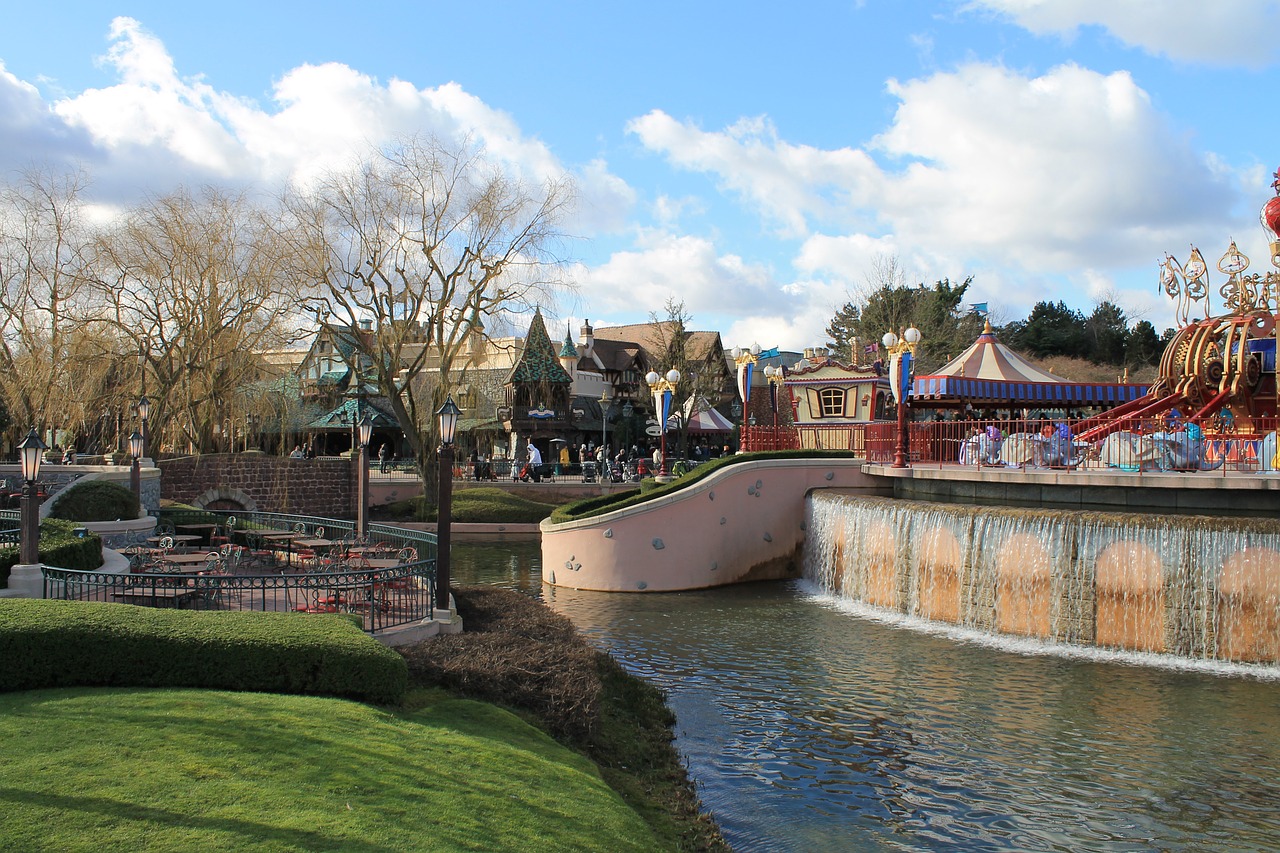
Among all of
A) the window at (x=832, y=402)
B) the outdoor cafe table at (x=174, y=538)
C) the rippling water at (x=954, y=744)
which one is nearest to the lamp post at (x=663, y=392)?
the window at (x=832, y=402)

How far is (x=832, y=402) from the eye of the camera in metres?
31.4

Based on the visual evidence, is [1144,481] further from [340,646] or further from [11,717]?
[11,717]

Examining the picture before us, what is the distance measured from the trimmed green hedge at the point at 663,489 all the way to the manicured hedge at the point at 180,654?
1411 centimetres

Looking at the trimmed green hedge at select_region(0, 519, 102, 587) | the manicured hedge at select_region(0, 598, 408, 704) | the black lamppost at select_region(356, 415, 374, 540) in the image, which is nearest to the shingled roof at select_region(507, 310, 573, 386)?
the black lamppost at select_region(356, 415, 374, 540)

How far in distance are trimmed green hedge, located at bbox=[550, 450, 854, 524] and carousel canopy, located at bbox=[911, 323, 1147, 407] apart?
6889mm

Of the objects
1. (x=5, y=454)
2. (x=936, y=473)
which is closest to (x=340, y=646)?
(x=936, y=473)

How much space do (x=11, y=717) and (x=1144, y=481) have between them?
1537 centimetres

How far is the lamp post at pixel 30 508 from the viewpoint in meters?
11.8

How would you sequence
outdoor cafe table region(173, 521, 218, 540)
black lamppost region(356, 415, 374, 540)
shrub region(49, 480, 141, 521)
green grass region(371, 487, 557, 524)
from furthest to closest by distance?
green grass region(371, 487, 557, 524), outdoor cafe table region(173, 521, 218, 540), shrub region(49, 480, 141, 521), black lamppost region(356, 415, 374, 540)

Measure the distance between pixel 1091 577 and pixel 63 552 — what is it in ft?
49.9

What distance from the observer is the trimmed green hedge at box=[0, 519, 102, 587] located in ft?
42.1

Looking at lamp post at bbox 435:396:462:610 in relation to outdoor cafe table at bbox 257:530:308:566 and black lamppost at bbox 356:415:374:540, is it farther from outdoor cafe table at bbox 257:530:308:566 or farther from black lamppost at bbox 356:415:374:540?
outdoor cafe table at bbox 257:530:308:566

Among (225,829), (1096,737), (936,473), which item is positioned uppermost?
(936,473)

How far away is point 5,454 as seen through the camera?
130 feet
